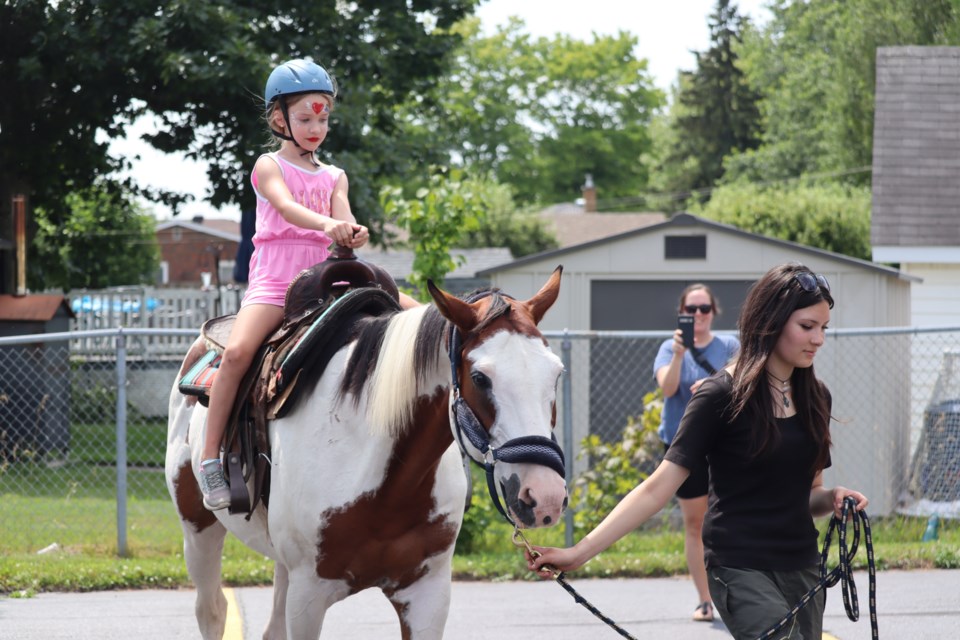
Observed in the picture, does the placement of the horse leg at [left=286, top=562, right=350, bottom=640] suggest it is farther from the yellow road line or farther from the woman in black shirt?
the yellow road line

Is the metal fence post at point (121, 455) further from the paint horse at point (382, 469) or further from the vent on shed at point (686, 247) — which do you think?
the vent on shed at point (686, 247)

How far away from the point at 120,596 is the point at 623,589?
3520mm

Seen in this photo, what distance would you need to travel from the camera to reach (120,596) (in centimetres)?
810

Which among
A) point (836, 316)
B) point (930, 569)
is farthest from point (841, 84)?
point (930, 569)

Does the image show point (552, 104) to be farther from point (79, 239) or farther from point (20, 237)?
point (20, 237)

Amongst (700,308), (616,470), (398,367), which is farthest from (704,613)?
(398,367)

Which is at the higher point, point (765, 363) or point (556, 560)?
point (765, 363)

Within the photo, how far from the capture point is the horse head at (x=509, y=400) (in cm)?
321

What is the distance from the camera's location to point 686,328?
7250 millimetres

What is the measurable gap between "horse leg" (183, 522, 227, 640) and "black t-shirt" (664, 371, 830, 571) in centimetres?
261

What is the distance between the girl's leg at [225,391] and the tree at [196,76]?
428 inches

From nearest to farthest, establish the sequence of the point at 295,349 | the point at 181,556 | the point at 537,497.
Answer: the point at 537,497 → the point at 295,349 → the point at 181,556

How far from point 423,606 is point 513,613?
3562mm

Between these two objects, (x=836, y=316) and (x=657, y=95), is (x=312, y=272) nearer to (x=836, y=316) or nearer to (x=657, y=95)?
(x=836, y=316)
